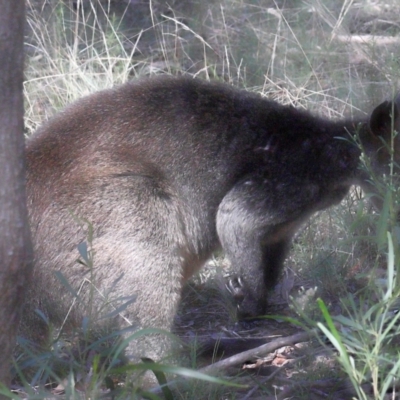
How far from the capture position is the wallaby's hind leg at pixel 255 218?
4.47 metres

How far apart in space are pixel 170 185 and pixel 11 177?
6.06ft

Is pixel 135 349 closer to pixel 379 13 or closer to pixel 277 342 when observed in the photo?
pixel 277 342

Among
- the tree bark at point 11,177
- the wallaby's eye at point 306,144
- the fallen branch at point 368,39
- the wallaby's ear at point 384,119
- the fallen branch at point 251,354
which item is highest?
the tree bark at point 11,177

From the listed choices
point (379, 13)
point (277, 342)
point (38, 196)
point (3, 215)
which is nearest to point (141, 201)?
point (38, 196)

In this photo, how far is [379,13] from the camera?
7.96 metres

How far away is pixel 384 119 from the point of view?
4.50 m

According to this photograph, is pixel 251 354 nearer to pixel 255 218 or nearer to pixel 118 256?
pixel 118 256

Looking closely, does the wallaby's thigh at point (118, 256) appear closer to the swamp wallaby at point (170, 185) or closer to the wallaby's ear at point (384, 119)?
the swamp wallaby at point (170, 185)

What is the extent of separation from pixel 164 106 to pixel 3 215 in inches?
85.4

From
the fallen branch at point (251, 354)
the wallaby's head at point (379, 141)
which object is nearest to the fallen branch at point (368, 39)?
the wallaby's head at point (379, 141)

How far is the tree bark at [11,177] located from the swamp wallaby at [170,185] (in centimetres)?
113

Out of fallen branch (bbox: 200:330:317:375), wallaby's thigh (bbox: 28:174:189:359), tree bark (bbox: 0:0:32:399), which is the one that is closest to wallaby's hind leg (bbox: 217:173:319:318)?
wallaby's thigh (bbox: 28:174:189:359)

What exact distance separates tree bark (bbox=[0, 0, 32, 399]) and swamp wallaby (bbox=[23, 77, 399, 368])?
113 centimetres

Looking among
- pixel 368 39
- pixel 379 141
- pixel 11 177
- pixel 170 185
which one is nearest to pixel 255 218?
pixel 170 185
